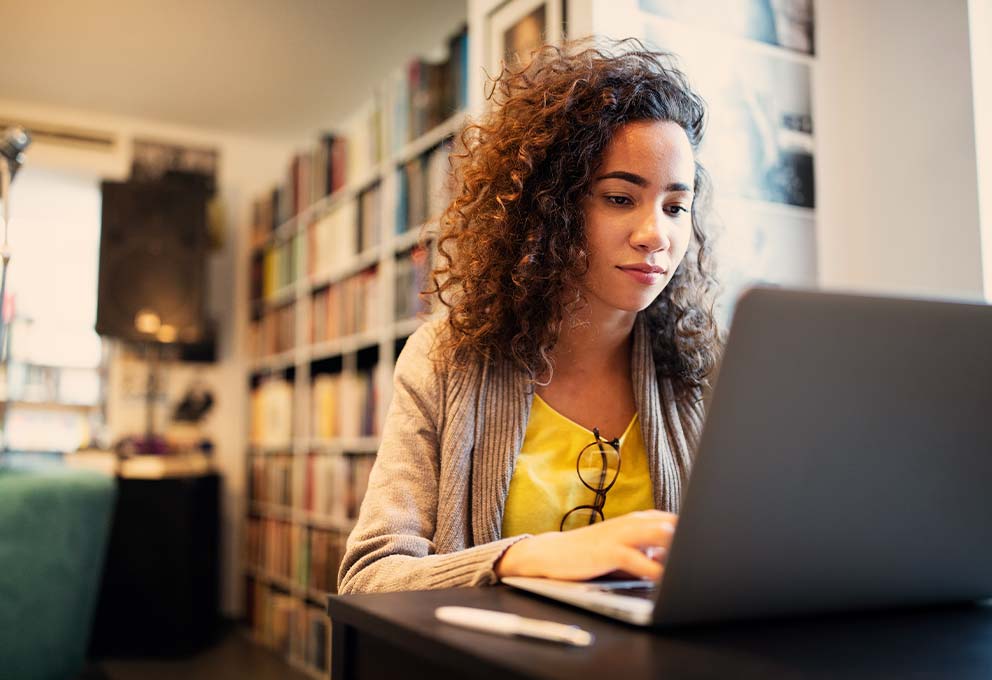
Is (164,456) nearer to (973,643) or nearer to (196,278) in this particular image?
(196,278)

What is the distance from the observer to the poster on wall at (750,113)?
172 cm

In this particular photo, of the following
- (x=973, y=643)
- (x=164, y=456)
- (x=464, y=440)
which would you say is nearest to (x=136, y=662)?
(x=164, y=456)

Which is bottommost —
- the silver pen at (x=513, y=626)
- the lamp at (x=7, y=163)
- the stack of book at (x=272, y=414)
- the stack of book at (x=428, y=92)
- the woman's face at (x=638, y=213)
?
the silver pen at (x=513, y=626)

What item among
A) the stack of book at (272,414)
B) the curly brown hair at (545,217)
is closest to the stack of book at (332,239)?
the stack of book at (272,414)

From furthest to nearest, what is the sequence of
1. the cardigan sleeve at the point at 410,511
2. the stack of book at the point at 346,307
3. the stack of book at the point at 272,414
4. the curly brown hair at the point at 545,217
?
the stack of book at the point at 272,414 → the stack of book at the point at 346,307 → the curly brown hair at the point at 545,217 → the cardigan sleeve at the point at 410,511

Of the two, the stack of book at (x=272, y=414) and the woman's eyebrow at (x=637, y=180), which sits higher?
the woman's eyebrow at (x=637, y=180)

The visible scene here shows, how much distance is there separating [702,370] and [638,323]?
117 millimetres

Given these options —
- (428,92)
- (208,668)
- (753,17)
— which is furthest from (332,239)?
(753,17)

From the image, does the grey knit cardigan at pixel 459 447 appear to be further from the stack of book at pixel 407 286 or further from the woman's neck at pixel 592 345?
the stack of book at pixel 407 286

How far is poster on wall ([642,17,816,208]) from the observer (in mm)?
1719

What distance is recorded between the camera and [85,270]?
15.5 feet

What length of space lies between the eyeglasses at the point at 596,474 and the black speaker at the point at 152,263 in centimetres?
324

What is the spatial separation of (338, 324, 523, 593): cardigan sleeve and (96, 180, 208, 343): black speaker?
3084mm

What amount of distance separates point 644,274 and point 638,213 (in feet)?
0.27
